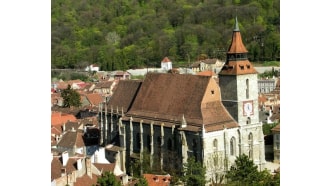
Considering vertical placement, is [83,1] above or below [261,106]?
above

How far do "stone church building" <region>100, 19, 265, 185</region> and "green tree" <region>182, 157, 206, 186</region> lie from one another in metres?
0.57

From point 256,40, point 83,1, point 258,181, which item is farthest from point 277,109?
point 83,1

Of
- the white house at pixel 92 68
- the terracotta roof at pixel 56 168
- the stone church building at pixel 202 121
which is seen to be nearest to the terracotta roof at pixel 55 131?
the stone church building at pixel 202 121

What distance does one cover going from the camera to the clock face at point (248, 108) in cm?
Answer: 2678

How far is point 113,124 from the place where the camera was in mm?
31500

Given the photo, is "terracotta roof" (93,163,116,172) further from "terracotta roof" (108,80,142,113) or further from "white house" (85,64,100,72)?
"white house" (85,64,100,72)

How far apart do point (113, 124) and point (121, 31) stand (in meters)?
51.2

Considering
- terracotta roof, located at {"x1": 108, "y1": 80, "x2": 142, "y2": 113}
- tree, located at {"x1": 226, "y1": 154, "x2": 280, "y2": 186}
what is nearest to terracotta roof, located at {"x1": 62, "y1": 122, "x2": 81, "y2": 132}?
terracotta roof, located at {"x1": 108, "y1": 80, "x2": 142, "y2": 113}

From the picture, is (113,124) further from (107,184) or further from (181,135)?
(107,184)

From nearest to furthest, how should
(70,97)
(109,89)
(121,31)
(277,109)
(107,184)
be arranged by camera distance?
(107,184)
(277,109)
(70,97)
(109,89)
(121,31)

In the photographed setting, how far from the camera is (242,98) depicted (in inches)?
1051

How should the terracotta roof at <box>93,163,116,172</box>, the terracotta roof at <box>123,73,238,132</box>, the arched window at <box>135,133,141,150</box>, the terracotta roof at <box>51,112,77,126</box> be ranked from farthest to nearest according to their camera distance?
1. the terracotta roof at <box>51,112,77,126</box>
2. the arched window at <box>135,133,141,150</box>
3. the terracotta roof at <box>123,73,238,132</box>
4. the terracotta roof at <box>93,163,116,172</box>

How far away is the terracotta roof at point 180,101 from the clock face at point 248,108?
65cm

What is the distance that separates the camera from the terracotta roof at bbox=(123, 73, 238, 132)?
26359 millimetres
